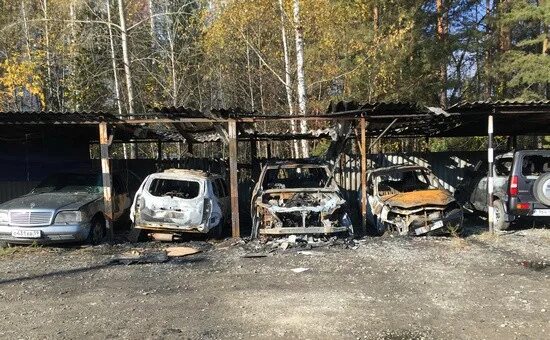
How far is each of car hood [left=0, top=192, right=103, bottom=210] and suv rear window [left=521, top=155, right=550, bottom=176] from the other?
9351 millimetres

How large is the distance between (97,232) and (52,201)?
1.18 metres

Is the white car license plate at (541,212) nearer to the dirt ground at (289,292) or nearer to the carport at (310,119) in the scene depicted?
the dirt ground at (289,292)

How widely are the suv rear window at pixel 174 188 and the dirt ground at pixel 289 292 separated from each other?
139 cm

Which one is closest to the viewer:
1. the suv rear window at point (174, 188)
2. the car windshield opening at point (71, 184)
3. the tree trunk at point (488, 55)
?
the suv rear window at point (174, 188)

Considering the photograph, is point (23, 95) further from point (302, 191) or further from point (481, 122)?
point (481, 122)

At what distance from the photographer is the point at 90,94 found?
22766mm

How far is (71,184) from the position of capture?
36.9 feet

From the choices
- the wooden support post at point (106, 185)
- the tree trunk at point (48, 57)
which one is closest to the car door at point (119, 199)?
the wooden support post at point (106, 185)

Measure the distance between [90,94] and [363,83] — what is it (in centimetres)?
1292

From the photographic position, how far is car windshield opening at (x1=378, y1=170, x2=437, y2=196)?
11414mm

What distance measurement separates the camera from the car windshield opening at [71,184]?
1100 centimetres

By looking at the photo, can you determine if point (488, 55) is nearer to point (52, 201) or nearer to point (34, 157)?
point (34, 157)

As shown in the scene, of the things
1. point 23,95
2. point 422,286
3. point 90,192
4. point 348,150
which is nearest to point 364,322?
point 422,286

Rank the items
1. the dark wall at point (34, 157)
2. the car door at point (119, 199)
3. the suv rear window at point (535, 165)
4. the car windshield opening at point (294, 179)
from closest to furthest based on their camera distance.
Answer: the suv rear window at point (535, 165)
the car windshield opening at point (294, 179)
the car door at point (119, 199)
the dark wall at point (34, 157)
